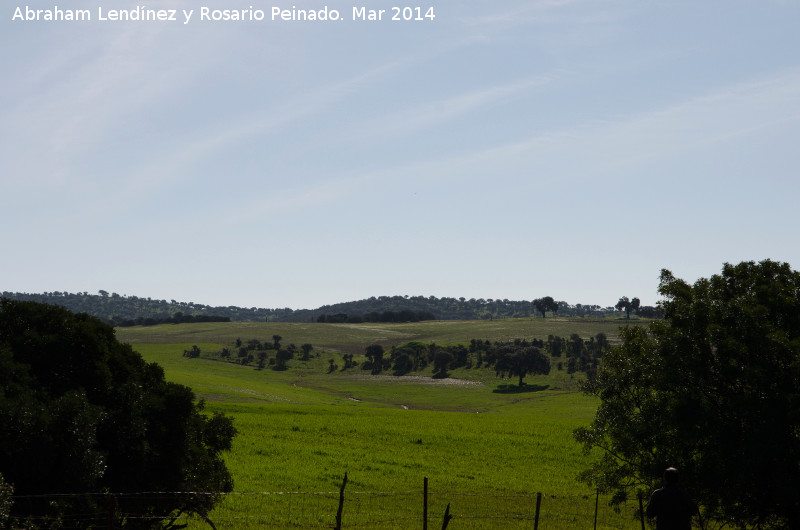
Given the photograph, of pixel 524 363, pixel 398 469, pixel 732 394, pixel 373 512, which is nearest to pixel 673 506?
pixel 732 394

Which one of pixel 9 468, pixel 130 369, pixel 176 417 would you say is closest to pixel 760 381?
pixel 176 417

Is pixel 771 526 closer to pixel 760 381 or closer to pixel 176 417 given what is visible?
pixel 760 381

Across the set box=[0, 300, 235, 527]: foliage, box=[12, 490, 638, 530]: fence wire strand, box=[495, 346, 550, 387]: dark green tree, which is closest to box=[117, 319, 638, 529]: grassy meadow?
box=[12, 490, 638, 530]: fence wire strand

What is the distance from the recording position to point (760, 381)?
24.5 meters

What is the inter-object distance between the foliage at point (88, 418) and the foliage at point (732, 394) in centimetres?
1709

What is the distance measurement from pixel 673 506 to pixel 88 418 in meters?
15.3

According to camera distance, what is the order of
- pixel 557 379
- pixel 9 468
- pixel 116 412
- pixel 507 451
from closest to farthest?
Answer: pixel 9 468
pixel 116 412
pixel 507 451
pixel 557 379

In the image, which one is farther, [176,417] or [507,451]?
[507,451]

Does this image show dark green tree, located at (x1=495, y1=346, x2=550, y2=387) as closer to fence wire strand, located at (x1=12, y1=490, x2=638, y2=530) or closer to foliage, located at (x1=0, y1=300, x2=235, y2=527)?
fence wire strand, located at (x1=12, y1=490, x2=638, y2=530)

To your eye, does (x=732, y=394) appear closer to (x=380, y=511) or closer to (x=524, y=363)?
(x=380, y=511)

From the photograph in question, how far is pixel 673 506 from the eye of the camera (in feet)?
49.4

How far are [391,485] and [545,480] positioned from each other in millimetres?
12088

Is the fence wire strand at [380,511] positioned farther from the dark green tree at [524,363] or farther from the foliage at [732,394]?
the dark green tree at [524,363]

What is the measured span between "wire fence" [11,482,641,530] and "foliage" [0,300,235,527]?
0.93 meters
